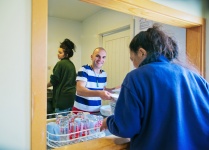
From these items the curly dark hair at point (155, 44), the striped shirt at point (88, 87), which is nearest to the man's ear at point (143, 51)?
the curly dark hair at point (155, 44)

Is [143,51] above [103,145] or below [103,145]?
above

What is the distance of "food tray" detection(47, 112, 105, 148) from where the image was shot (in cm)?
84

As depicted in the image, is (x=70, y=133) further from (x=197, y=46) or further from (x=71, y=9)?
(x=71, y=9)

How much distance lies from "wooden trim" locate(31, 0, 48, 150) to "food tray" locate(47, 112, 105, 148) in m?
0.11

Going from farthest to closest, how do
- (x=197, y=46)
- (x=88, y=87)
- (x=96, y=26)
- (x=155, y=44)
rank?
(x=96, y=26) < (x=88, y=87) < (x=197, y=46) < (x=155, y=44)

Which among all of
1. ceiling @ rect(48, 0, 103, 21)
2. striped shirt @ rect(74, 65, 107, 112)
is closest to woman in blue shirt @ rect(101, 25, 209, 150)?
striped shirt @ rect(74, 65, 107, 112)

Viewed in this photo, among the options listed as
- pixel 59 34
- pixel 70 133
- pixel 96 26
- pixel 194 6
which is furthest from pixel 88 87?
pixel 96 26
